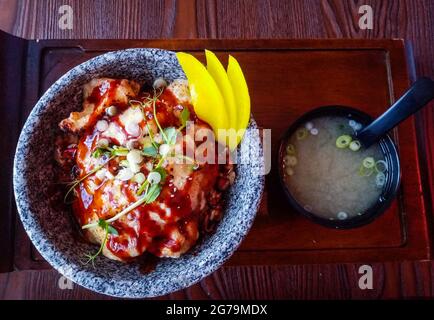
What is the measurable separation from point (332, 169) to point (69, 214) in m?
0.83

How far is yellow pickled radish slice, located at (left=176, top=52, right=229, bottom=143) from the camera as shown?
1194 millimetres

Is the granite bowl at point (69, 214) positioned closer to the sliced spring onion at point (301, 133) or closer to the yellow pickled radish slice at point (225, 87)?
the yellow pickled radish slice at point (225, 87)

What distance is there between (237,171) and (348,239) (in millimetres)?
451

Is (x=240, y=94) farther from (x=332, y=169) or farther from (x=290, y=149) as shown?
(x=332, y=169)

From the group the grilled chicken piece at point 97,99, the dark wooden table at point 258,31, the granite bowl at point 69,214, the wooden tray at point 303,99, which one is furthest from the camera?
the dark wooden table at point 258,31

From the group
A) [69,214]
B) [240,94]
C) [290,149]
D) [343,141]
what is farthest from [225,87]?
[69,214]

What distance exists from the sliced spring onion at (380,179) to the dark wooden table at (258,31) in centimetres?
22

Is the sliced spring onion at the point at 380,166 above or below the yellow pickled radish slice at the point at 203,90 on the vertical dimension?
below

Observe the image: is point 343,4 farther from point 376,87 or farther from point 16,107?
point 16,107

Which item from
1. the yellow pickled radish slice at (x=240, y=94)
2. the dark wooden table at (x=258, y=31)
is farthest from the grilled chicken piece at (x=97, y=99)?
the dark wooden table at (x=258, y=31)

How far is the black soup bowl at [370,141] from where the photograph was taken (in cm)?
128

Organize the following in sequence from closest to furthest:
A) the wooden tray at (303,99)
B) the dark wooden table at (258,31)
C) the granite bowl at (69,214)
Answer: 1. the granite bowl at (69,214)
2. the wooden tray at (303,99)
3. the dark wooden table at (258,31)

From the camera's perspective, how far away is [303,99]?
1.52m

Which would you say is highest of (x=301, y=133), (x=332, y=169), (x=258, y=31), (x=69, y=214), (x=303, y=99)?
(x=258, y=31)
